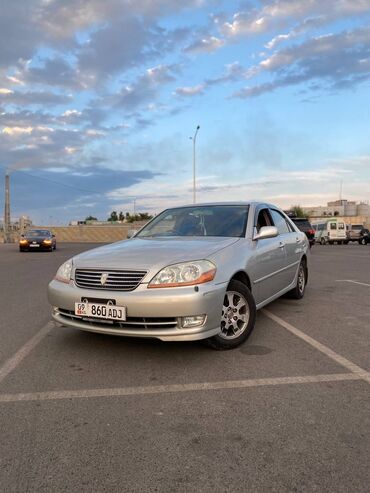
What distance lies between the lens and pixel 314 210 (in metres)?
119

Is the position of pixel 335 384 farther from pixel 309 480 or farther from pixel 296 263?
pixel 296 263

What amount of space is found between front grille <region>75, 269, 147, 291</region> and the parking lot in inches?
27.9

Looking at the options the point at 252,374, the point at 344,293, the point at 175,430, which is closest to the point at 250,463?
the point at 175,430

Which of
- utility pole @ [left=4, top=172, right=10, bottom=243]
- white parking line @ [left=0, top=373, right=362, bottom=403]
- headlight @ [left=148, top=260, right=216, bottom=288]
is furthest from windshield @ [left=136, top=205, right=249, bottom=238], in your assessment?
utility pole @ [left=4, top=172, right=10, bottom=243]

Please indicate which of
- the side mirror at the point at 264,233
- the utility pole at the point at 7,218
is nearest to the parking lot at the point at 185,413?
the side mirror at the point at 264,233

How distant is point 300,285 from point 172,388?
437cm

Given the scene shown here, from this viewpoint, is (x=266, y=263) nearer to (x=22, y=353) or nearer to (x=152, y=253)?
(x=152, y=253)

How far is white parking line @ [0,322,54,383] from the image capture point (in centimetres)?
398

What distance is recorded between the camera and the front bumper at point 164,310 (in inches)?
152

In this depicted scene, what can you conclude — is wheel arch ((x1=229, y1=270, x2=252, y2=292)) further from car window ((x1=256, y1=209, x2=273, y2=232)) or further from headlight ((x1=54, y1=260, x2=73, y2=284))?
headlight ((x1=54, y1=260, x2=73, y2=284))

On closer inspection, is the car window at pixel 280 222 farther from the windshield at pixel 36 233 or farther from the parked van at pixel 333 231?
the parked van at pixel 333 231

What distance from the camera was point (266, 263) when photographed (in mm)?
5352

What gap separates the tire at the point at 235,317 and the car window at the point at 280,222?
212 cm

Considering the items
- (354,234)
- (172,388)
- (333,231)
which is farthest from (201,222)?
(354,234)
